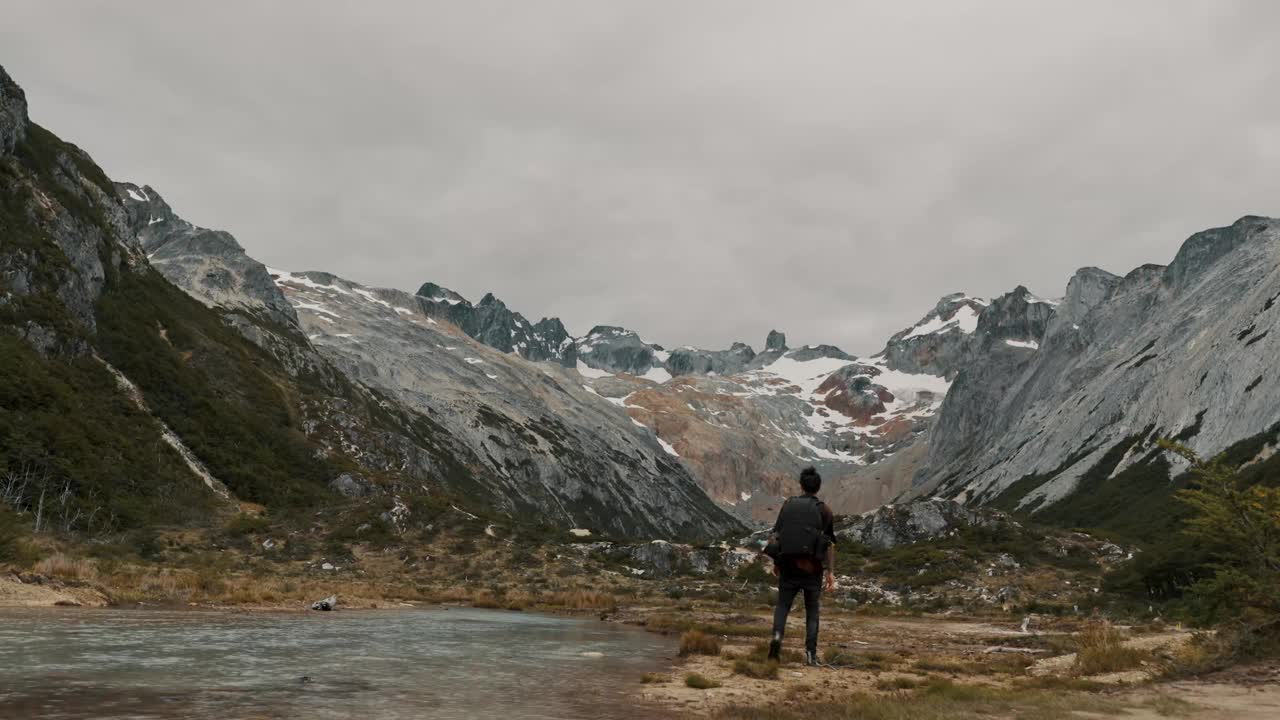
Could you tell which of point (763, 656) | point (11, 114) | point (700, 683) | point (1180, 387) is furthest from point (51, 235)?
point (1180, 387)

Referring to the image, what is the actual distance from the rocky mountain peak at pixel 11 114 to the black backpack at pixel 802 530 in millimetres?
121642

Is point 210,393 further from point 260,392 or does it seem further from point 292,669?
point 292,669

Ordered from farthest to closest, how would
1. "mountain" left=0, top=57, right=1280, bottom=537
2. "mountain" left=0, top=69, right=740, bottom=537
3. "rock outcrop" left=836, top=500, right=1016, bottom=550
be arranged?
"mountain" left=0, top=57, right=1280, bottom=537
"rock outcrop" left=836, top=500, right=1016, bottom=550
"mountain" left=0, top=69, right=740, bottom=537

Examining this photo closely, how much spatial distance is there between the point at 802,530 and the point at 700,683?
3176 millimetres

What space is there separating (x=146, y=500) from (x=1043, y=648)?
223 feet

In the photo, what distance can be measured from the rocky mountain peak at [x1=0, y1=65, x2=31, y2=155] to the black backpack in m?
122

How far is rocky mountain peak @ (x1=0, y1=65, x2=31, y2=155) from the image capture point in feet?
341

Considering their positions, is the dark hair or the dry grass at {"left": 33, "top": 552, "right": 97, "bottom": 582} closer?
the dark hair

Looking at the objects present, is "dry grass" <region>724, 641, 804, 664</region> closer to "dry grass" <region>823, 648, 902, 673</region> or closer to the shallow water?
"dry grass" <region>823, 648, 902, 673</region>

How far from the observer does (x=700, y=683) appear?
45.8 ft

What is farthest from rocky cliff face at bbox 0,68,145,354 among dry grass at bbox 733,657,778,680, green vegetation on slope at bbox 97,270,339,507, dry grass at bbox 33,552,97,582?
dry grass at bbox 733,657,778,680

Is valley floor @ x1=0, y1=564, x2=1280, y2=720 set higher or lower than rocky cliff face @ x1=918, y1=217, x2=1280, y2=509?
lower

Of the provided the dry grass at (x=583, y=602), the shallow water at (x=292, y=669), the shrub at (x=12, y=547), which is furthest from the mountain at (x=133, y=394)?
the shallow water at (x=292, y=669)

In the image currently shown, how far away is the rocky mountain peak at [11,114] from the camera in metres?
104
